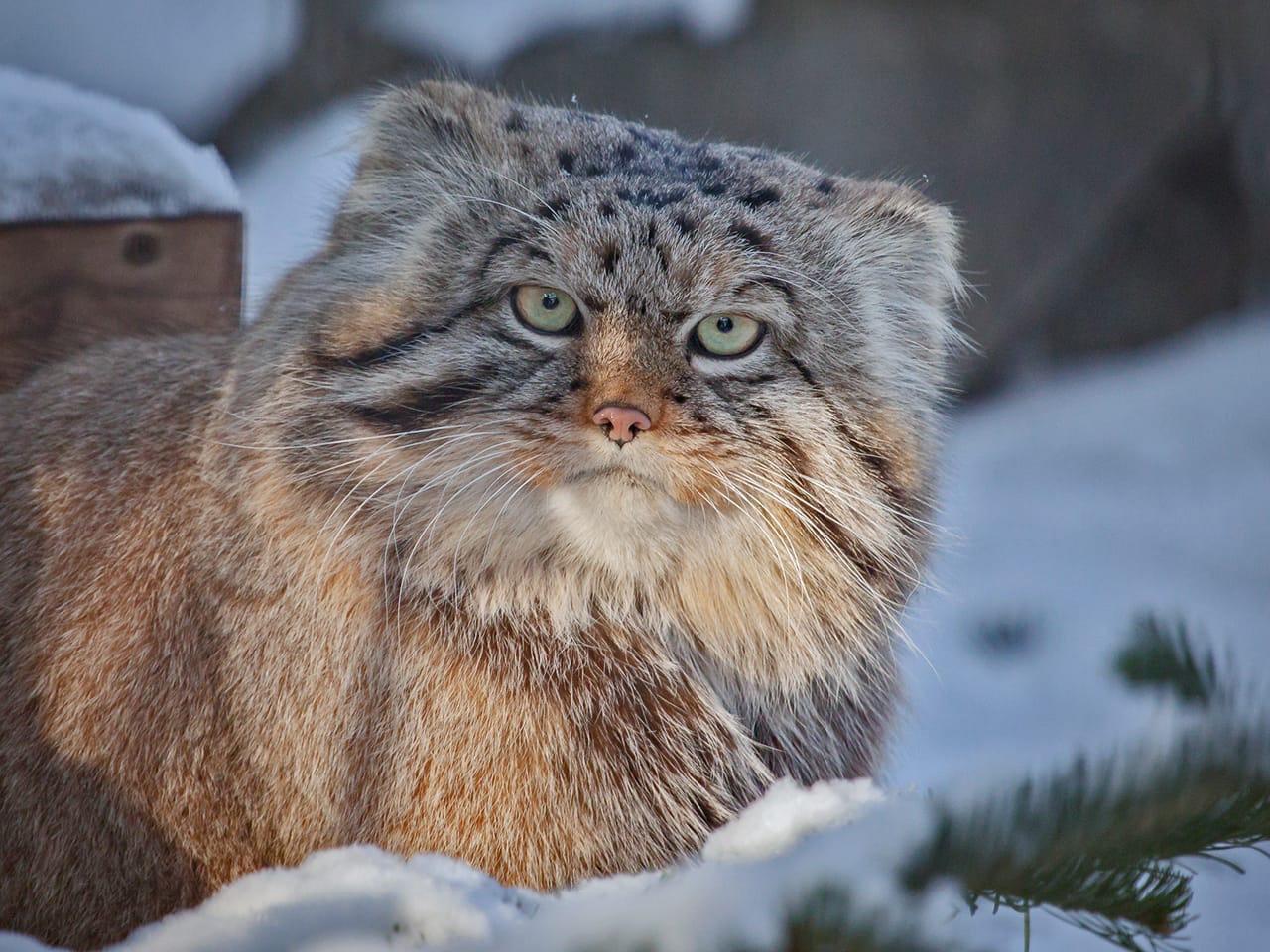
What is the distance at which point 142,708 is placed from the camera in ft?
6.61

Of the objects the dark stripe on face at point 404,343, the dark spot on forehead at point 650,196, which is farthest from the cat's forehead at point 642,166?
the dark stripe on face at point 404,343

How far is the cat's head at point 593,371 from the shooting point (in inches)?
76.0

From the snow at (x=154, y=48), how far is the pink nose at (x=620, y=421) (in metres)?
1.16

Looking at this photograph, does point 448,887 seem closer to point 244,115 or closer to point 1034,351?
point 244,115

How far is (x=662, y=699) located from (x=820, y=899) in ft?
3.83

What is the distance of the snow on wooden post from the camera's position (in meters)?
2.21

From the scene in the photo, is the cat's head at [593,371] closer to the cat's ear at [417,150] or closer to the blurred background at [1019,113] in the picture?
the cat's ear at [417,150]

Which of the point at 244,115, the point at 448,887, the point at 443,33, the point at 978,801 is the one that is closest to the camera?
the point at 978,801

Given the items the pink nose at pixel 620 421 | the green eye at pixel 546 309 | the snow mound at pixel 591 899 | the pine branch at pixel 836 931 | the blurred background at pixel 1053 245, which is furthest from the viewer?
the blurred background at pixel 1053 245

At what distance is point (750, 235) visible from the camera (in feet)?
6.71

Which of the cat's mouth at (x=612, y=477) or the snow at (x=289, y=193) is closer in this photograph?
the cat's mouth at (x=612, y=477)

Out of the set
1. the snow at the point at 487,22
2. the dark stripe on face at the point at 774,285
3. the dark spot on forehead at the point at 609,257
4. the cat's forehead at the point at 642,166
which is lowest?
the dark spot on forehead at the point at 609,257

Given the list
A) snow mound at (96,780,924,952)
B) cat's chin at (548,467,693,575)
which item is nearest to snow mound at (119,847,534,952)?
snow mound at (96,780,924,952)

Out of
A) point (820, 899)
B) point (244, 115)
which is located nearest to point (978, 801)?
point (820, 899)
